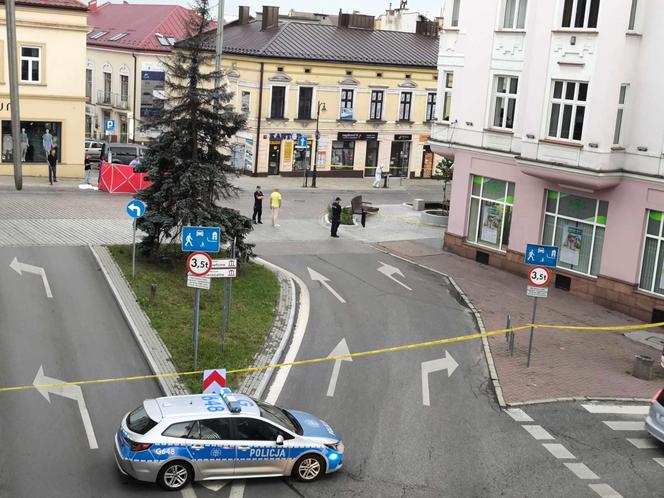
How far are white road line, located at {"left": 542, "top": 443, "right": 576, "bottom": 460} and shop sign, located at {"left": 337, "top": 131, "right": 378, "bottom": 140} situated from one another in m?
39.8

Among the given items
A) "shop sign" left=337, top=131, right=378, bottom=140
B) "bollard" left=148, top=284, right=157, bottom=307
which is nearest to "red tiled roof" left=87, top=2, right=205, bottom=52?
"shop sign" left=337, top=131, right=378, bottom=140

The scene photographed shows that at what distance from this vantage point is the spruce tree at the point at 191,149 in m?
25.0

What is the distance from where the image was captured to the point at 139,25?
6756cm

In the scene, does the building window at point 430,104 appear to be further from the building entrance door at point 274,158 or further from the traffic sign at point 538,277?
the traffic sign at point 538,277

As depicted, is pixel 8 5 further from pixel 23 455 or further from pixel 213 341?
→ pixel 23 455

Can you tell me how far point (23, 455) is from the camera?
49.0ft

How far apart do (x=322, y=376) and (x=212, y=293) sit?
5766mm

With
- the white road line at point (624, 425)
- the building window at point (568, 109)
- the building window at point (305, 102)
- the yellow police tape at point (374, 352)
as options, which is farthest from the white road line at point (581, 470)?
the building window at point (305, 102)

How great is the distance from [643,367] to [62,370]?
14.0m

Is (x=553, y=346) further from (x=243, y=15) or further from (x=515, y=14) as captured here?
(x=243, y=15)

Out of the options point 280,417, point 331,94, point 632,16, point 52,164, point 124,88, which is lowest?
point 280,417

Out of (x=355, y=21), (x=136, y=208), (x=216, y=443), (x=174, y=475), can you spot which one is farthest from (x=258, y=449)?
(x=355, y=21)

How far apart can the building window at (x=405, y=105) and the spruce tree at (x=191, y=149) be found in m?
32.6

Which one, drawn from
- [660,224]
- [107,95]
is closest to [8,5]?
[660,224]
